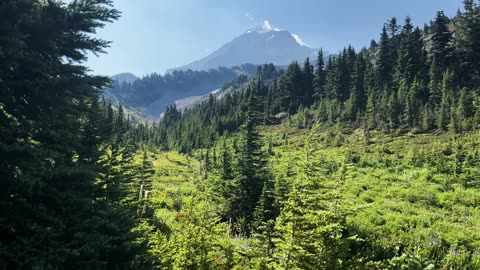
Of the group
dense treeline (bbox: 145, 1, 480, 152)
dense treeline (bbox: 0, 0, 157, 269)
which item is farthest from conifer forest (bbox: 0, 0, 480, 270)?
dense treeline (bbox: 145, 1, 480, 152)

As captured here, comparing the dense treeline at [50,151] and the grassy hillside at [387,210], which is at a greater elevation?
the dense treeline at [50,151]

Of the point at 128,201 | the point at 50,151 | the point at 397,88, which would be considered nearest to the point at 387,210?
the point at 128,201

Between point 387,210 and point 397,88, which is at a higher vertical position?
point 397,88

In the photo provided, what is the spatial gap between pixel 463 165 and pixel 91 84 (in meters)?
29.2

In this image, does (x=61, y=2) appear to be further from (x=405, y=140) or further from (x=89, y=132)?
(x=405, y=140)

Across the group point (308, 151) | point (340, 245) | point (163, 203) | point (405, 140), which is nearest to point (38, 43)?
point (308, 151)

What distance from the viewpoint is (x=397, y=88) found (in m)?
67.4

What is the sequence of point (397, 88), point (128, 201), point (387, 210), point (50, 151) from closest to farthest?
point (50, 151) < point (128, 201) < point (387, 210) < point (397, 88)

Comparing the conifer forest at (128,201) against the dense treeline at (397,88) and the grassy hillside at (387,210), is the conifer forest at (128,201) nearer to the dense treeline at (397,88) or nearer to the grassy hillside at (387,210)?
the grassy hillside at (387,210)

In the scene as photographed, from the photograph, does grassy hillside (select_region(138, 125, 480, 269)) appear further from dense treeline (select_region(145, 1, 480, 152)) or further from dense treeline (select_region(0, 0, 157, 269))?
dense treeline (select_region(145, 1, 480, 152))

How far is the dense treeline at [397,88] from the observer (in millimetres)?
53000

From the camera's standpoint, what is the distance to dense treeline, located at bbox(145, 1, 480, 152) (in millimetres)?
53000

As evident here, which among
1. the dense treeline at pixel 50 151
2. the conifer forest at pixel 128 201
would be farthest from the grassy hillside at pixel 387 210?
the dense treeline at pixel 50 151

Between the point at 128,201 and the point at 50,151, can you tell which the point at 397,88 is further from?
the point at 50,151
